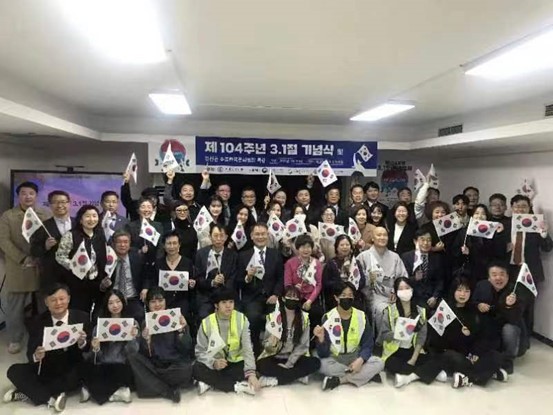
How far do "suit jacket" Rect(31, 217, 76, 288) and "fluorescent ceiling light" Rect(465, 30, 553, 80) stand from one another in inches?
147

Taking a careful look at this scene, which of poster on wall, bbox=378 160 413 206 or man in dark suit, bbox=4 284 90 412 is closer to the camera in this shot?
man in dark suit, bbox=4 284 90 412

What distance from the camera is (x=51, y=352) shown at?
130 inches

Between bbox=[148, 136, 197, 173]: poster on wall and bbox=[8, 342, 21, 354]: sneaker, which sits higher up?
bbox=[148, 136, 197, 173]: poster on wall

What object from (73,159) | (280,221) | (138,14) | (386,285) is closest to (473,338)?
(386,285)

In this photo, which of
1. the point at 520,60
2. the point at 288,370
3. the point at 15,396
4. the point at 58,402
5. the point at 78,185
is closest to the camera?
the point at 520,60

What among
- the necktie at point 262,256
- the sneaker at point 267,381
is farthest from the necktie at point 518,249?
the sneaker at point 267,381

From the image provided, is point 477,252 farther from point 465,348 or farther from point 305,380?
point 305,380

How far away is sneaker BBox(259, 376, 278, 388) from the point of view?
357cm

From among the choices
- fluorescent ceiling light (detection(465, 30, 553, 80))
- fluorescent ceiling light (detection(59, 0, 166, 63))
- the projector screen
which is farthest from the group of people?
fluorescent ceiling light (detection(465, 30, 553, 80))

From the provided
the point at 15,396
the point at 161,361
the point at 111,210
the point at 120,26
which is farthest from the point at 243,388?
the point at 120,26

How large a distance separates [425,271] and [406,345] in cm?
87

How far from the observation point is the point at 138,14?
2.08 m

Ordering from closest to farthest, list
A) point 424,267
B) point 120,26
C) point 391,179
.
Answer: point 120,26 < point 424,267 < point 391,179

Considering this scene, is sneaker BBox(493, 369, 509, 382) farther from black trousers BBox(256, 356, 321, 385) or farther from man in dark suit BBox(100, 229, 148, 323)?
man in dark suit BBox(100, 229, 148, 323)
